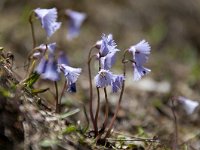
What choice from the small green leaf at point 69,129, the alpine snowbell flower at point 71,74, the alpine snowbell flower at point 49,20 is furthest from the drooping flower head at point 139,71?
the alpine snowbell flower at point 49,20

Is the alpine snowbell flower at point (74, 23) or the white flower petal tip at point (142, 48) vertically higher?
the white flower petal tip at point (142, 48)

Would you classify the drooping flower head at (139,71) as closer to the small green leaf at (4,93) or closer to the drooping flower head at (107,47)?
the drooping flower head at (107,47)

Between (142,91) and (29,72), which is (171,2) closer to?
(142,91)

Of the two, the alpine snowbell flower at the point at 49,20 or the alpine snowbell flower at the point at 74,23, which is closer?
the alpine snowbell flower at the point at 49,20

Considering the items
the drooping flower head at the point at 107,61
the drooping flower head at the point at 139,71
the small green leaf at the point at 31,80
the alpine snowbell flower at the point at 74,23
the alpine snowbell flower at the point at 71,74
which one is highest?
the drooping flower head at the point at 107,61

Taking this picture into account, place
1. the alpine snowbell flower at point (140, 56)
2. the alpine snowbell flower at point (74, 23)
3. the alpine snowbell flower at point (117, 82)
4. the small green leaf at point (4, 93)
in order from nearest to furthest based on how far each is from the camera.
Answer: the small green leaf at point (4, 93) < the alpine snowbell flower at point (117, 82) < the alpine snowbell flower at point (140, 56) < the alpine snowbell flower at point (74, 23)

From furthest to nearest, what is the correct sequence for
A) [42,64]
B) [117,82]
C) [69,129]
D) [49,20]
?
[42,64], [49,20], [117,82], [69,129]

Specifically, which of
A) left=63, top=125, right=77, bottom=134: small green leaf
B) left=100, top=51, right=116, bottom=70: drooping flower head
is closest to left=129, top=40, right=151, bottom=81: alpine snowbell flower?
left=100, top=51, right=116, bottom=70: drooping flower head

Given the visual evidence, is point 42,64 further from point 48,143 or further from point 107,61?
point 48,143

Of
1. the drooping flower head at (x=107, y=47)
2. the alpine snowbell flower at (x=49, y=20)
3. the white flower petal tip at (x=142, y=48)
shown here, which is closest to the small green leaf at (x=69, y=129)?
the drooping flower head at (x=107, y=47)

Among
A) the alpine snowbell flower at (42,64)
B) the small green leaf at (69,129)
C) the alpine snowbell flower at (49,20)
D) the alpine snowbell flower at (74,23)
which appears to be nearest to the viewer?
the small green leaf at (69,129)

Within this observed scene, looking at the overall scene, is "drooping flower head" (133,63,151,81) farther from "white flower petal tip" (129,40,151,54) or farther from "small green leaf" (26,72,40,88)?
"small green leaf" (26,72,40,88)

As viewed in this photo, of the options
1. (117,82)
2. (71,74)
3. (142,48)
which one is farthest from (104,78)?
(142,48)
